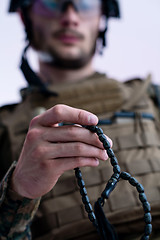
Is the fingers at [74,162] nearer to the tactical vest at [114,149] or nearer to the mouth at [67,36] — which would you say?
the tactical vest at [114,149]

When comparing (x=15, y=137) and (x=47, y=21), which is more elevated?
(x=47, y=21)

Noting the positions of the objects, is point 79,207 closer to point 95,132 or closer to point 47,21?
point 95,132

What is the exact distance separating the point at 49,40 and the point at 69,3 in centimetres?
30

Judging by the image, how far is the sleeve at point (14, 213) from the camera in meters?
0.80

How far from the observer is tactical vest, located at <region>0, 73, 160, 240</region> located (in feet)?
3.09

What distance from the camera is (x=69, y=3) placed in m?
1.64

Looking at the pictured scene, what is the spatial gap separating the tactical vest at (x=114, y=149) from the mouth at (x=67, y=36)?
1.09ft

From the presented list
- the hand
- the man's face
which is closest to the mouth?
the man's face

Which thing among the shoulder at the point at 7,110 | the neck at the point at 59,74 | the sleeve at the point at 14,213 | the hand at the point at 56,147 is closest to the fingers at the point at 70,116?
the hand at the point at 56,147

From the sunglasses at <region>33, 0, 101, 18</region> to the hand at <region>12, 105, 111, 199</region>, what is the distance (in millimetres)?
1273

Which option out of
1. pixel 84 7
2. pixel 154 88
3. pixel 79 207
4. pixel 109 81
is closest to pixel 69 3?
pixel 84 7

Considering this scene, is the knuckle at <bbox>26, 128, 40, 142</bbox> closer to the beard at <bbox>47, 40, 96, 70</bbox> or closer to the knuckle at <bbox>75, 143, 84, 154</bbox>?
the knuckle at <bbox>75, 143, 84, 154</bbox>

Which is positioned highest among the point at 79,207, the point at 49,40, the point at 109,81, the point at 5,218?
the point at 49,40

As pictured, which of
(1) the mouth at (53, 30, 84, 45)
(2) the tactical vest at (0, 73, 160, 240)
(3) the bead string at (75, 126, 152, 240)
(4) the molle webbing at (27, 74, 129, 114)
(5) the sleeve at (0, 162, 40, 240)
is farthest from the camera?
(1) the mouth at (53, 30, 84, 45)
